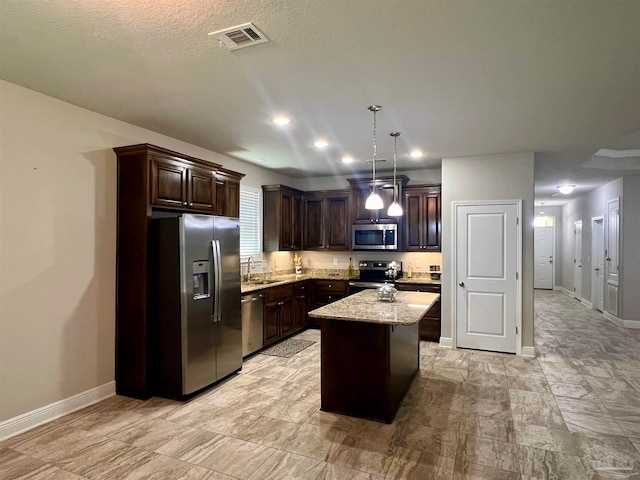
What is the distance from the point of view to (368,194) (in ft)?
20.8

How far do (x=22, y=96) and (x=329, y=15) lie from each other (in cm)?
260

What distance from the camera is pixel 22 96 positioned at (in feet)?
9.74

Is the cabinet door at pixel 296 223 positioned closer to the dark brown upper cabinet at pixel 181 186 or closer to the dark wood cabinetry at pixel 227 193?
the dark wood cabinetry at pixel 227 193

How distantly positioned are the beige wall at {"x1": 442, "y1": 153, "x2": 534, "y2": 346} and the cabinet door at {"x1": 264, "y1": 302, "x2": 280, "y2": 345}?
2.41 m

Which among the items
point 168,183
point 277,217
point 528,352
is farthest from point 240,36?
point 528,352

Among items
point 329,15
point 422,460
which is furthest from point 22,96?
point 422,460

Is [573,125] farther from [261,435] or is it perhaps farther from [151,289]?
[151,289]

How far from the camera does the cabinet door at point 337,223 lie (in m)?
6.55

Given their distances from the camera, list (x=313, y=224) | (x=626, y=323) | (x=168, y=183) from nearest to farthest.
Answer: (x=168, y=183) → (x=626, y=323) → (x=313, y=224)

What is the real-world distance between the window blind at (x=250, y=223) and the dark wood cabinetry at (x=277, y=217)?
120 mm

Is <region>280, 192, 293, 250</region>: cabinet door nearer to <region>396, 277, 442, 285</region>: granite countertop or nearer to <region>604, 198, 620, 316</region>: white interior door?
<region>396, 277, 442, 285</region>: granite countertop

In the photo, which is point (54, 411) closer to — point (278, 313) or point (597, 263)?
point (278, 313)

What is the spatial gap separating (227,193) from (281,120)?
1.40 metres

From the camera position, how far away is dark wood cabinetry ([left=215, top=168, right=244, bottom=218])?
14.9ft
